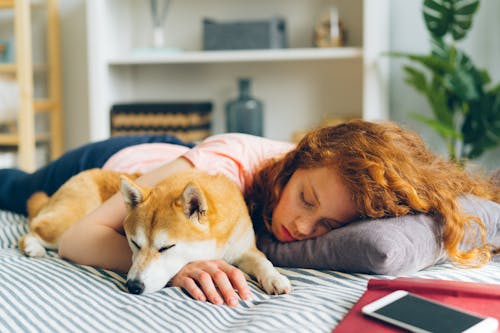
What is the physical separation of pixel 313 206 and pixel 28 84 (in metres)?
2.31

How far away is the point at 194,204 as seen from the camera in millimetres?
1050

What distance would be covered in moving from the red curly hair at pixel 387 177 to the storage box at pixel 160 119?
1.65 m

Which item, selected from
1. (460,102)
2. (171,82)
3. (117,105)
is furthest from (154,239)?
(171,82)

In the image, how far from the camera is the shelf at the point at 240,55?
268 centimetres

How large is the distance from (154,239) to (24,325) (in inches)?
10.5

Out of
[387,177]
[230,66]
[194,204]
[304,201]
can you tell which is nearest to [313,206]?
[304,201]

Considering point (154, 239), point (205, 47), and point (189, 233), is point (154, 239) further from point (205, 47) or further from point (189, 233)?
point (205, 47)

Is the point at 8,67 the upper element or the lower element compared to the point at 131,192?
upper

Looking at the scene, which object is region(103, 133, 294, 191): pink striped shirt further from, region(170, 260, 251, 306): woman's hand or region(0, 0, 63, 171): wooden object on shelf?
region(0, 0, 63, 171): wooden object on shelf

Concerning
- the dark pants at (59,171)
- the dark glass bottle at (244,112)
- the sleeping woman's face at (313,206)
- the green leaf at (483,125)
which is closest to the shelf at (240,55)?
the dark glass bottle at (244,112)

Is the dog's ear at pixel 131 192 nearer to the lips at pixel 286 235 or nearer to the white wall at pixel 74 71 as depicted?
the lips at pixel 286 235

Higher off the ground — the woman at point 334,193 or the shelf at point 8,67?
the shelf at point 8,67

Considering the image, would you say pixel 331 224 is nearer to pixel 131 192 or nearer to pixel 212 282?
pixel 212 282

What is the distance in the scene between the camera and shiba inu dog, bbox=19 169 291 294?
40.5 inches
